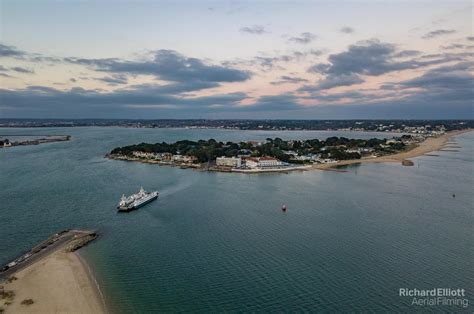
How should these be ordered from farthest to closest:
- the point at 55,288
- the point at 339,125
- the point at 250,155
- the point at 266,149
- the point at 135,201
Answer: the point at 339,125 < the point at 266,149 < the point at 250,155 < the point at 135,201 < the point at 55,288

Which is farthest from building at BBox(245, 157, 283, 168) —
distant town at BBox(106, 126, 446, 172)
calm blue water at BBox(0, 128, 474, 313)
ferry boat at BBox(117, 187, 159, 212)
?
ferry boat at BBox(117, 187, 159, 212)

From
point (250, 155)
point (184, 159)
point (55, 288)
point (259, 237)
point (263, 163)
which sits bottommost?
point (55, 288)

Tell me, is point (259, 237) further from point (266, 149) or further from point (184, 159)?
point (266, 149)

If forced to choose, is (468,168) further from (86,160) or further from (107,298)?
(86,160)

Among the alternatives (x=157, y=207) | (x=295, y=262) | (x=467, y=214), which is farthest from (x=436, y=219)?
(x=157, y=207)

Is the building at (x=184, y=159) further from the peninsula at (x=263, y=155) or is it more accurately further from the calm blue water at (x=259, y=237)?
the calm blue water at (x=259, y=237)

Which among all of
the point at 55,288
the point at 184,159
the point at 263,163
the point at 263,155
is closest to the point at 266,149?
the point at 263,155
